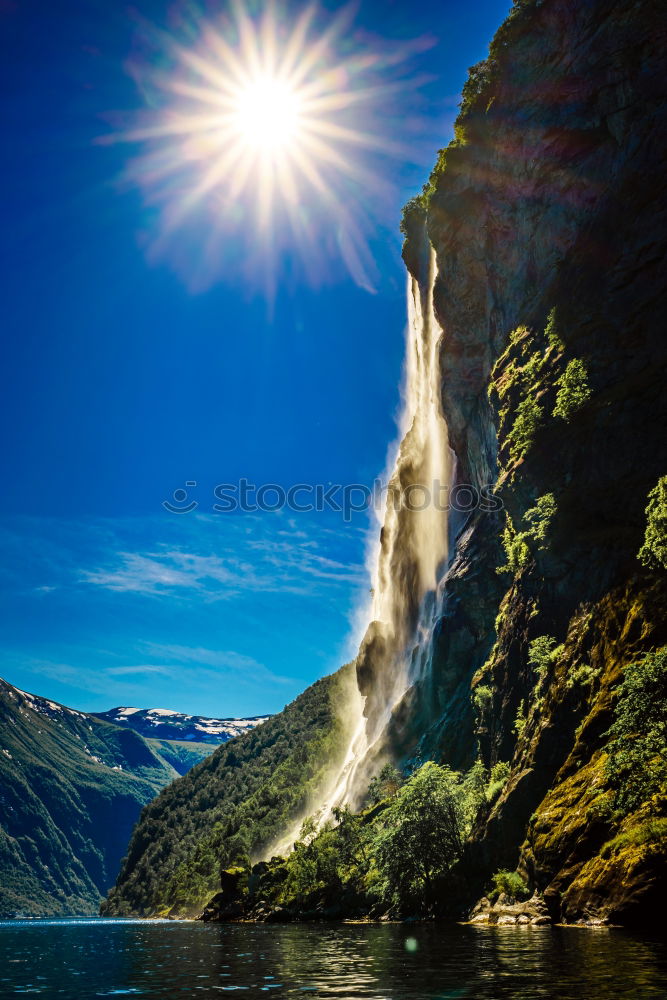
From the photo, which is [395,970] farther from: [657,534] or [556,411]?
[556,411]

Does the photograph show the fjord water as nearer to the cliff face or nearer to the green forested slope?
the cliff face

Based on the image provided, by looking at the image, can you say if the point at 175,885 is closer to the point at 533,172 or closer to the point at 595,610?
the point at 595,610

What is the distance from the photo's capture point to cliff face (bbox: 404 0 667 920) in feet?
118

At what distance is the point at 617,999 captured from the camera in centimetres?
1251

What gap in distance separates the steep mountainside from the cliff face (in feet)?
0.58

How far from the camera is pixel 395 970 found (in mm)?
19594

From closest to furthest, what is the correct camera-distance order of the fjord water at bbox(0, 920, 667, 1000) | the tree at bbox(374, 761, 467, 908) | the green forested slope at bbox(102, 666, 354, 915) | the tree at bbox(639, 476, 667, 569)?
the fjord water at bbox(0, 920, 667, 1000), the tree at bbox(639, 476, 667, 569), the tree at bbox(374, 761, 467, 908), the green forested slope at bbox(102, 666, 354, 915)

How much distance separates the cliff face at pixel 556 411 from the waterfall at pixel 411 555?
7.13 m

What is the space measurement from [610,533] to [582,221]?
90.6ft

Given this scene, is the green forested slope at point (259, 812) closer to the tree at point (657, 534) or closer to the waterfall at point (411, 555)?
the waterfall at point (411, 555)

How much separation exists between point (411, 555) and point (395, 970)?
71692 millimetres

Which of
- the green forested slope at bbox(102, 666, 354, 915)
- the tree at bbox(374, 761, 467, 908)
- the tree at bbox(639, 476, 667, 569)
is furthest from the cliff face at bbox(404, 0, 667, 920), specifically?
the green forested slope at bbox(102, 666, 354, 915)

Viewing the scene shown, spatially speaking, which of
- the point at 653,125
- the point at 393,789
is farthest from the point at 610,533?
the point at 393,789

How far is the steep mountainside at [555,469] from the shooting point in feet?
107
